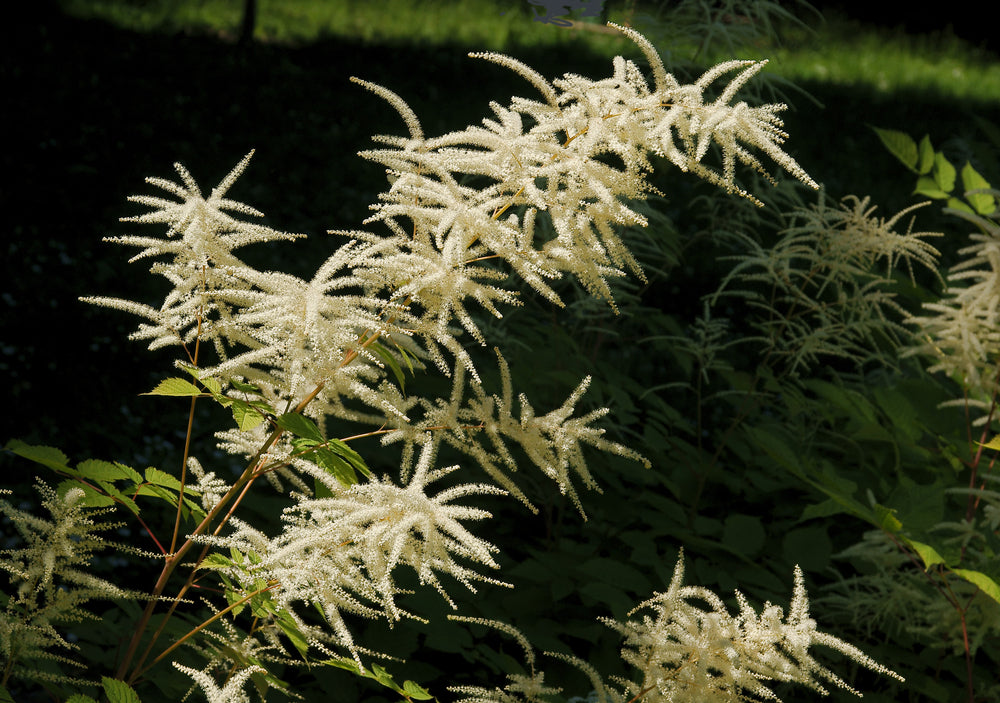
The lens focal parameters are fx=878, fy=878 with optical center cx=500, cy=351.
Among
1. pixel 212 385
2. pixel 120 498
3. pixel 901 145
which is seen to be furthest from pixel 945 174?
pixel 120 498

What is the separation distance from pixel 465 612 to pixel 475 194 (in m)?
1.74

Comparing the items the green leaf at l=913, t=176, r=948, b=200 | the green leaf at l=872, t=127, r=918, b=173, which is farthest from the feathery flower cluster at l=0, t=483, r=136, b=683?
the green leaf at l=913, t=176, r=948, b=200

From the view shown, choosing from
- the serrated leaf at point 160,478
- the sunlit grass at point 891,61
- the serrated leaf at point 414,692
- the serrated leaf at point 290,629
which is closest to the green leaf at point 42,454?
the serrated leaf at point 160,478

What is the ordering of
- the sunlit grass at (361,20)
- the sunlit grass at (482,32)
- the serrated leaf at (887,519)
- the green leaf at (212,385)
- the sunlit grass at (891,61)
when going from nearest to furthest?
1. the green leaf at (212,385)
2. the serrated leaf at (887,519)
3. the sunlit grass at (361,20)
4. the sunlit grass at (482,32)
5. the sunlit grass at (891,61)

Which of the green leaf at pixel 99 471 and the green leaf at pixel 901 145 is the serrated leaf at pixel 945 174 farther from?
the green leaf at pixel 99 471

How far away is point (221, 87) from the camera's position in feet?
27.1

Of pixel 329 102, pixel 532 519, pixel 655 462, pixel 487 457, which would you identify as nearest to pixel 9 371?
pixel 532 519

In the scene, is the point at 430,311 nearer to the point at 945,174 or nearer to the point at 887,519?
the point at 887,519

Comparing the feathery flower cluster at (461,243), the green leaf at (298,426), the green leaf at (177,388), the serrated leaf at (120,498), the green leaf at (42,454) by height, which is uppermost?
the feathery flower cluster at (461,243)

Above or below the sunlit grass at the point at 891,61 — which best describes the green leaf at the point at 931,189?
below

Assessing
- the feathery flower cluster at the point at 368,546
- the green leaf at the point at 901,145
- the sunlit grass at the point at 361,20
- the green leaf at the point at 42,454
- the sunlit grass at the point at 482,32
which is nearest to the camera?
the feathery flower cluster at the point at 368,546

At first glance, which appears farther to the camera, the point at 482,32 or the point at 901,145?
the point at 482,32

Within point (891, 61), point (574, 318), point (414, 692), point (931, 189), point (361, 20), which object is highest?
point (891, 61)

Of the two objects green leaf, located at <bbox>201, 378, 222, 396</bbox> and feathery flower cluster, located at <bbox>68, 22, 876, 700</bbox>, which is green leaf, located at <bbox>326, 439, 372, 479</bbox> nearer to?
feathery flower cluster, located at <bbox>68, 22, 876, 700</bbox>
